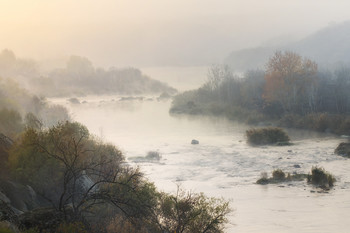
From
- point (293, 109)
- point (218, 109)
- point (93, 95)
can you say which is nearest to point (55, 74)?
point (93, 95)

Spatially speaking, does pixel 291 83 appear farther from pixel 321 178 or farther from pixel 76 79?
pixel 76 79

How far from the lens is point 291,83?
68125mm

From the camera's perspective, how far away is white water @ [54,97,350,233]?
25.7m

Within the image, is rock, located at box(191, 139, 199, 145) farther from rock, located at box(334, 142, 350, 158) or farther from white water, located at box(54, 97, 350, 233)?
rock, located at box(334, 142, 350, 158)

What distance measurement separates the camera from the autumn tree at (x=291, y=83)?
2606 inches

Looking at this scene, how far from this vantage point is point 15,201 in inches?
773

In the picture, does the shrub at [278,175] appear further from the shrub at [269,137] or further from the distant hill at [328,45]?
the distant hill at [328,45]

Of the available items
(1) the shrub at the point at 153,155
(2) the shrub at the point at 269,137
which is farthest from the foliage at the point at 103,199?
(2) the shrub at the point at 269,137

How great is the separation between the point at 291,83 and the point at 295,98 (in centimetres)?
291

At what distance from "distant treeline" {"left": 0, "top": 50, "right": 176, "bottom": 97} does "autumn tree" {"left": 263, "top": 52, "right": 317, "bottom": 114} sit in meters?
79.2

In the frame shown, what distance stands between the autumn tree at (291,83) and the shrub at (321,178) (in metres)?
33.3

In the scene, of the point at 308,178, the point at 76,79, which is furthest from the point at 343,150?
the point at 76,79

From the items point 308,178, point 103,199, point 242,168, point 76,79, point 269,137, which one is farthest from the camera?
point 76,79

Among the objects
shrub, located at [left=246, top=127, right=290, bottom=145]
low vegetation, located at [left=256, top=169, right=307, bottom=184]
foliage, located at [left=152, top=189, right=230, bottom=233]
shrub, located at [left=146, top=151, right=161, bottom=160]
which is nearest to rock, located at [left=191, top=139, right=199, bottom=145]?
shrub, located at [left=246, top=127, right=290, bottom=145]
